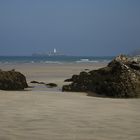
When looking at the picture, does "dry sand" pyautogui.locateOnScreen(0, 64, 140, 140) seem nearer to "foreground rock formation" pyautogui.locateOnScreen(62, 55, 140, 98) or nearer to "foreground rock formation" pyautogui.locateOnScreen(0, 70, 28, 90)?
"foreground rock formation" pyautogui.locateOnScreen(62, 55, 140, 98)

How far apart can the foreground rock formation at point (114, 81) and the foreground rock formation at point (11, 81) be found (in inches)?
62.7

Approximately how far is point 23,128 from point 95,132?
1166mm

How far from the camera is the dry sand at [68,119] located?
5.57 m

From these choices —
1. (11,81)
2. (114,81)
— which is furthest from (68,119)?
(11,81)

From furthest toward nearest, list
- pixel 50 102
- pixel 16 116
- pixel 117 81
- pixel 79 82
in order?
pixel 79 82 → pixel 117 81 → pixel 50 102 → pixel 16 116

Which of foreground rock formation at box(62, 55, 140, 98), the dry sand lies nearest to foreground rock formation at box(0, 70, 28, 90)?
foreground rock formation at box(62, 55, 140, 98)

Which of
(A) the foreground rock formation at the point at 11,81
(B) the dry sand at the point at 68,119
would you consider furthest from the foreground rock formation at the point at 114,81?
(A) the foreground rock formation at the point at 11,81

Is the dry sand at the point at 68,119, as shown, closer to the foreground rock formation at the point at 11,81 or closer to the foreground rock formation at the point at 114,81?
the foreground rock formation at the point at 114,81

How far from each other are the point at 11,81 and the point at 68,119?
619 centimetres

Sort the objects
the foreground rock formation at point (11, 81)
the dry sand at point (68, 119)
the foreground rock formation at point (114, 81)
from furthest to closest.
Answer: the foreground rock formation at point (11, 81) → the foreground rock formation at point (114, 81) → the dry sand at point (68, 119)

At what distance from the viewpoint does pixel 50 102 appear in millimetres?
9016

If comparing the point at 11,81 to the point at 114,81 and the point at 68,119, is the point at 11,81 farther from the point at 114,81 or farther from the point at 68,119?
the point at 68,119

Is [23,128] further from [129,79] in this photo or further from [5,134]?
[129,79]

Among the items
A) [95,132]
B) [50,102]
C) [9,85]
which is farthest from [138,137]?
[9,85]
